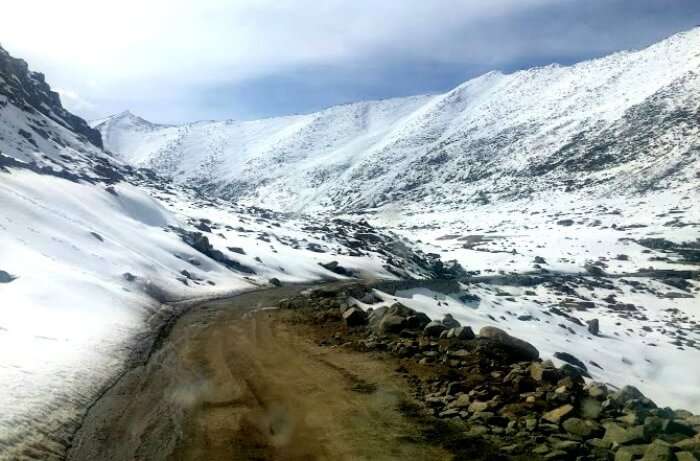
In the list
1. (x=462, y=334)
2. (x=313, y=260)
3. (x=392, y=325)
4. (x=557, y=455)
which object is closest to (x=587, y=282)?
(x=313, y=260)

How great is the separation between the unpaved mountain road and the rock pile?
109 centimetres

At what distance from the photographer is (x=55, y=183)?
55.9m

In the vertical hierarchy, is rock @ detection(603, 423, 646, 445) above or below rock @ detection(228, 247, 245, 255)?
above

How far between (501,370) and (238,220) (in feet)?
280

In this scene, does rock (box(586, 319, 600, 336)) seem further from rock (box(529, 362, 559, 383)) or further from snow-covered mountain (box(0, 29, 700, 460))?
rock (box(529, 362, 559, 383))

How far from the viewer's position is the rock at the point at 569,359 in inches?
1107

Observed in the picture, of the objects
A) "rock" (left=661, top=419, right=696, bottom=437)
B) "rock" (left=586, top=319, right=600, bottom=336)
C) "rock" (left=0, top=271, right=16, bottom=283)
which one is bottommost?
"rock" (left=0, top=271, right=16, bottom=283)

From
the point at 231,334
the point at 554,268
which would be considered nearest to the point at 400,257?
the point at 554,268

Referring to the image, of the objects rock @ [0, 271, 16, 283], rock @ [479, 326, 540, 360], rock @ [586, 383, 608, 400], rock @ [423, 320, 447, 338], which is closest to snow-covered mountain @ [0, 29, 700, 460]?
rock @ [0, 271, 16, 283]

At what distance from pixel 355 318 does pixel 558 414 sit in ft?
35.0

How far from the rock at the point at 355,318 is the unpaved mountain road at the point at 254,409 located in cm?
243

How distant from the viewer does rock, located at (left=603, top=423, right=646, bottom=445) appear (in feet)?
30.6

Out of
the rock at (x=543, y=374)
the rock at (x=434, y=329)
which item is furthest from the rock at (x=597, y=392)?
the rock at (x=434, y=329)

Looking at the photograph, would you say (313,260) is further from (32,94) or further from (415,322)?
(32,94)
